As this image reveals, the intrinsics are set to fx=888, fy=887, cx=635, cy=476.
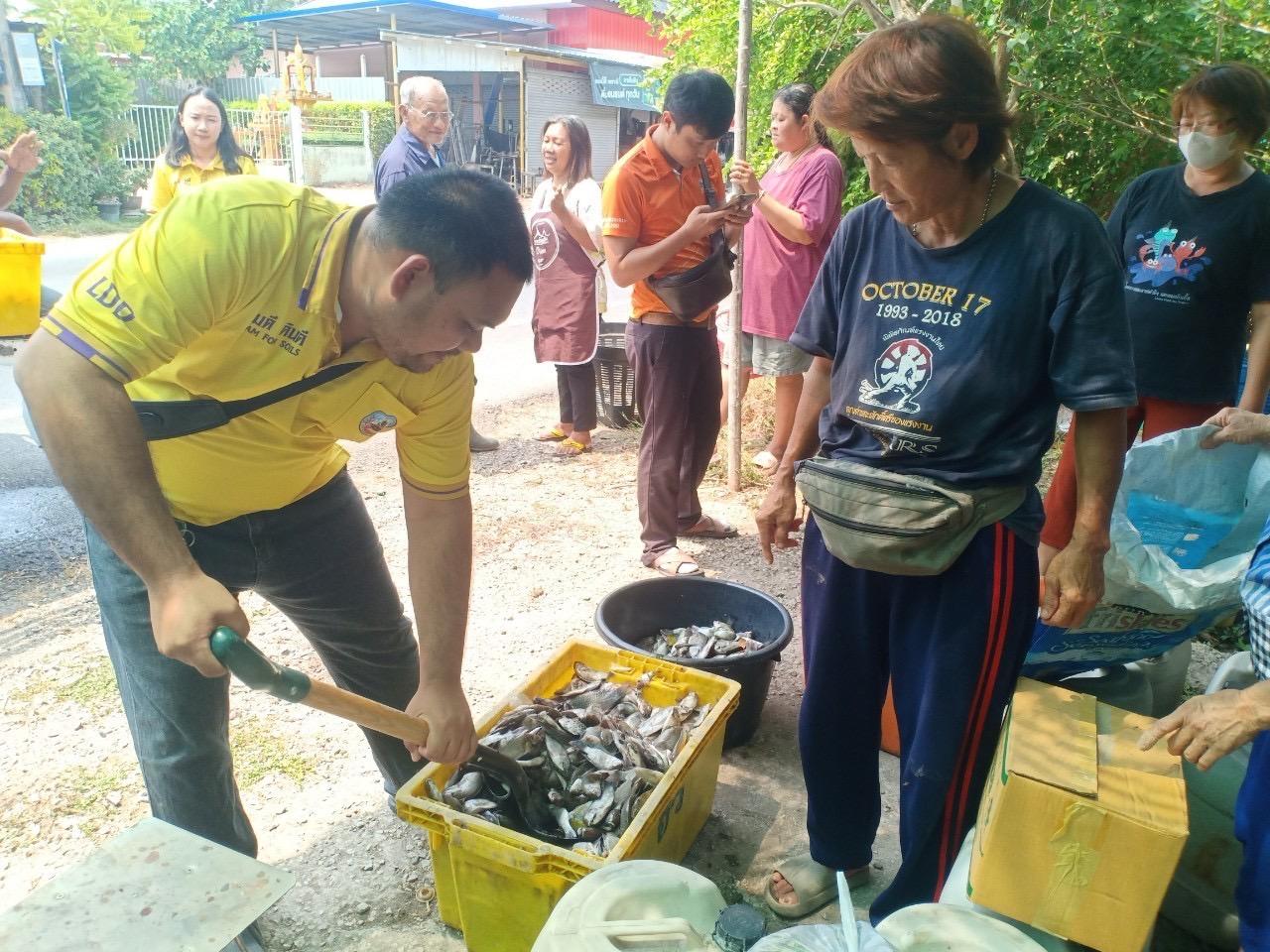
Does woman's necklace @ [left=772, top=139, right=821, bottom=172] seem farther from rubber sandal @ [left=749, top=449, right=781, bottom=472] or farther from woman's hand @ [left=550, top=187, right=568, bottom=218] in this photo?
→ rubber sandal @ [left=749, top=449, right=781, bottom=472]

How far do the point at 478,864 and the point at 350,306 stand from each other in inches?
49.8

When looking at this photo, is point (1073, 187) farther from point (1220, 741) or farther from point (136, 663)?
point (136, 663)

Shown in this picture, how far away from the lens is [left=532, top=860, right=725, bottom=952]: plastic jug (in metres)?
1.42

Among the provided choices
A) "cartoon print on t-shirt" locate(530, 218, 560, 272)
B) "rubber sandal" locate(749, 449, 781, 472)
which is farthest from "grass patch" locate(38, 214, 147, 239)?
"rubber sandal" locate(749, 449, 781, 472)

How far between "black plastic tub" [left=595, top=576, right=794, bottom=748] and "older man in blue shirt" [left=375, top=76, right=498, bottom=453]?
118 inches

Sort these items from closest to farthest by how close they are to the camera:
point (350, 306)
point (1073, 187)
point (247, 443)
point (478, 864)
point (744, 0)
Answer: point (350, 306)
point (247, 443)
point (478, 864)
point (744, 0)
point (1073, 187)

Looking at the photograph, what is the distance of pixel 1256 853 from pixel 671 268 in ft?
9.57

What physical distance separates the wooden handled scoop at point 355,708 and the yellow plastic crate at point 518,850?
144mm

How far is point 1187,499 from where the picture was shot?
236 centimetres

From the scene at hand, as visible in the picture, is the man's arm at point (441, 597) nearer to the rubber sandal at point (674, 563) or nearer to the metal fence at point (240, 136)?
the rubber sandal at point (674, 563)

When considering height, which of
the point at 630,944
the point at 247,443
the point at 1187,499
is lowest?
the point at 630,944

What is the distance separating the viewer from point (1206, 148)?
317cm

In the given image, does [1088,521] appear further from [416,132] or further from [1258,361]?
[416,132]

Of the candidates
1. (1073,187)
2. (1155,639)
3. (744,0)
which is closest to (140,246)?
(1155,639)
